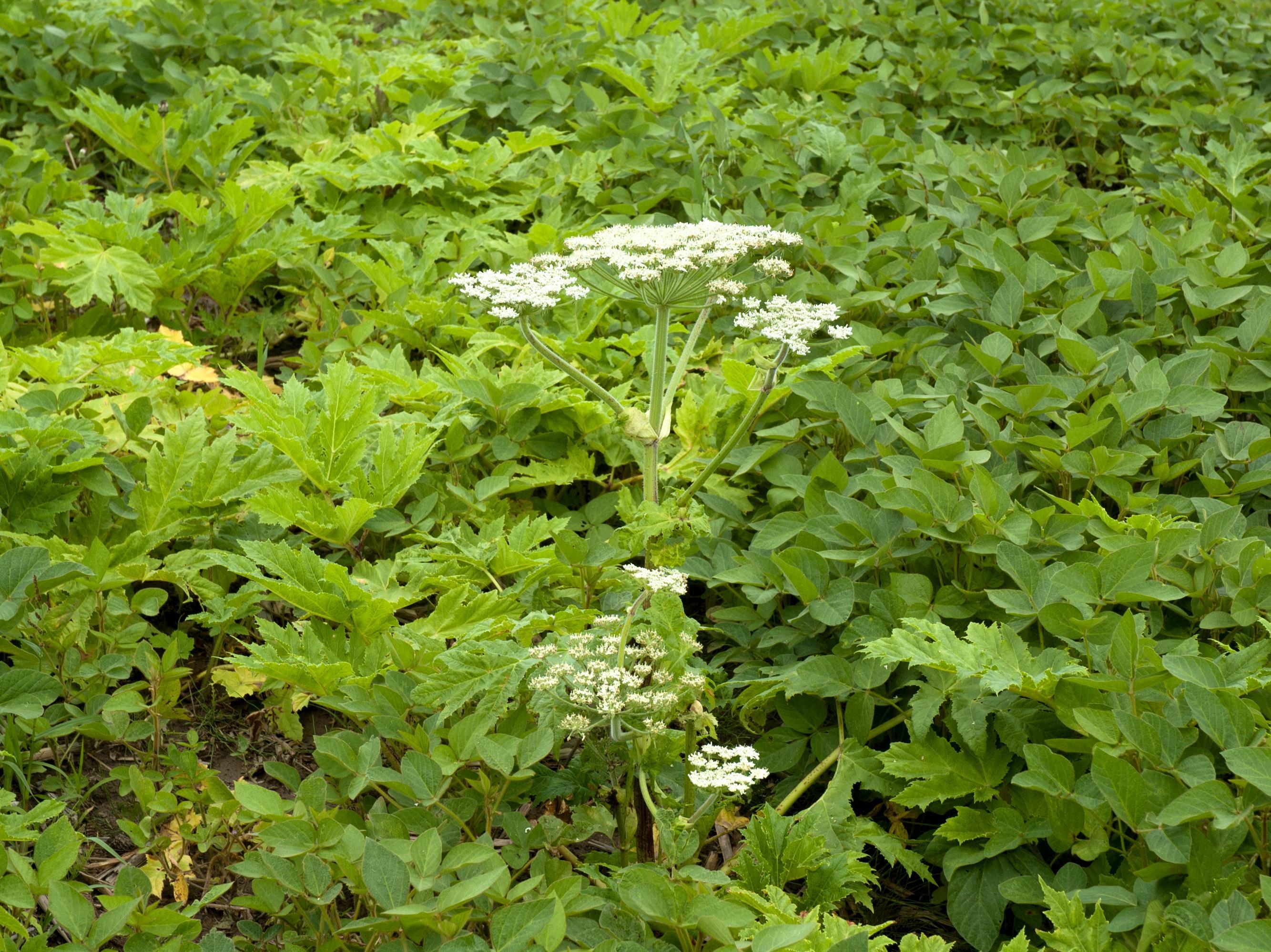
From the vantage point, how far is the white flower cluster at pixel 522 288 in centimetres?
234

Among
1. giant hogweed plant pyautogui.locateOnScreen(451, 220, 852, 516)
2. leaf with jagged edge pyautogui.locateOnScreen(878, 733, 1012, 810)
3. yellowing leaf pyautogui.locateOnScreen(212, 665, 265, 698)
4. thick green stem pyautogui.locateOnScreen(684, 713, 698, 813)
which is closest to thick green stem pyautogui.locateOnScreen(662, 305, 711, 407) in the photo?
giant hogweed plant pyautogui.locateOnScreen(451, 220, 852, 516)

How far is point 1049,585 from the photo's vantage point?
2.13 m

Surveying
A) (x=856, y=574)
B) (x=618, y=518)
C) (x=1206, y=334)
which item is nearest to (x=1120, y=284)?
(x=1206, y=334)

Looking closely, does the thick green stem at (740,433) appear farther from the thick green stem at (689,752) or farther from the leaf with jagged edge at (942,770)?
the leaf with jagged edge at (942,770)

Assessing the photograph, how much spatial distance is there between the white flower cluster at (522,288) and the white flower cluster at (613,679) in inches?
29.2

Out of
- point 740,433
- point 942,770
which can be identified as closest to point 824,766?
point 942,770

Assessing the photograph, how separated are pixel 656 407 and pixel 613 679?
2.88 ft

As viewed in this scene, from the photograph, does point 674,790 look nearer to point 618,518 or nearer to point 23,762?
point 618,518

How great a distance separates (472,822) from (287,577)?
616 mm

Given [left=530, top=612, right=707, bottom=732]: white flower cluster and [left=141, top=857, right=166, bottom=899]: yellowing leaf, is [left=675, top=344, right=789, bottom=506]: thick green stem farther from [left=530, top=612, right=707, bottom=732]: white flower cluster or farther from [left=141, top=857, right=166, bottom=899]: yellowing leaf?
[left=141, top=857, right=166, bottom=899]: yellowing leaf

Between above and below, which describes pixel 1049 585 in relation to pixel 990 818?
above

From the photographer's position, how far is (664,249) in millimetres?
2389

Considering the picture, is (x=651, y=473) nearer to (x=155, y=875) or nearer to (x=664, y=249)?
(x=664, y=249)

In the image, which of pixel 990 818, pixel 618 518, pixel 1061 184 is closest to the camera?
pixel 990 818
